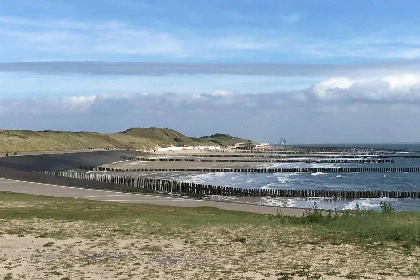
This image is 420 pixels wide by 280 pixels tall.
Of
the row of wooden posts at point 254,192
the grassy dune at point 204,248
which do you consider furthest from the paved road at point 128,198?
the row of wooden posts at point 254,192

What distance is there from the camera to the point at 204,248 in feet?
50.8

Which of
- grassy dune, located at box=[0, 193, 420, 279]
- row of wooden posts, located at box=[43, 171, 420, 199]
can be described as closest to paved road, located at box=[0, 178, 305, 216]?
grassy dune, located at box=[0, 193, 420, 279]

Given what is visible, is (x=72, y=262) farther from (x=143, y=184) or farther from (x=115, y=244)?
(x=143, y=184)

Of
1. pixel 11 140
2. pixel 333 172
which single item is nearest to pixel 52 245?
pixel 333 172

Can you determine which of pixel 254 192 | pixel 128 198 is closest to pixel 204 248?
pixel 128 198

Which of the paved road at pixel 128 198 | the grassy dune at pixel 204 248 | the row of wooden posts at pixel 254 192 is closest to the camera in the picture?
the grassy dune at pixel 204 248

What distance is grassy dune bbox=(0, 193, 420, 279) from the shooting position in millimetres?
12289

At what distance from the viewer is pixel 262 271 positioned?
1234cm

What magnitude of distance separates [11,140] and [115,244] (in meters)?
117

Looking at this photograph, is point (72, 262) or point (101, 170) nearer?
point (72, 262)

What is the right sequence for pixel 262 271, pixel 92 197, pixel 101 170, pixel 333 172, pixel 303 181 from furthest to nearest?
pixel 333 172 → pixel 101 170 → pixel 303 181 → pixel 92 197 → pixel 262 271

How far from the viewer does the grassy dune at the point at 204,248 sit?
1229 cm

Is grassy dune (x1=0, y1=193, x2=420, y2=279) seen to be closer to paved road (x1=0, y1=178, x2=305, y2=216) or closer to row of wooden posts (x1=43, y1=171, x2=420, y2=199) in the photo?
paved road (x1=0, y1=178, x2=305, y2=216)

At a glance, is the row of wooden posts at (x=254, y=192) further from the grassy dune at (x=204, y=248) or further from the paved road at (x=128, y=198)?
the grassy dune at (x=204, y=248)
